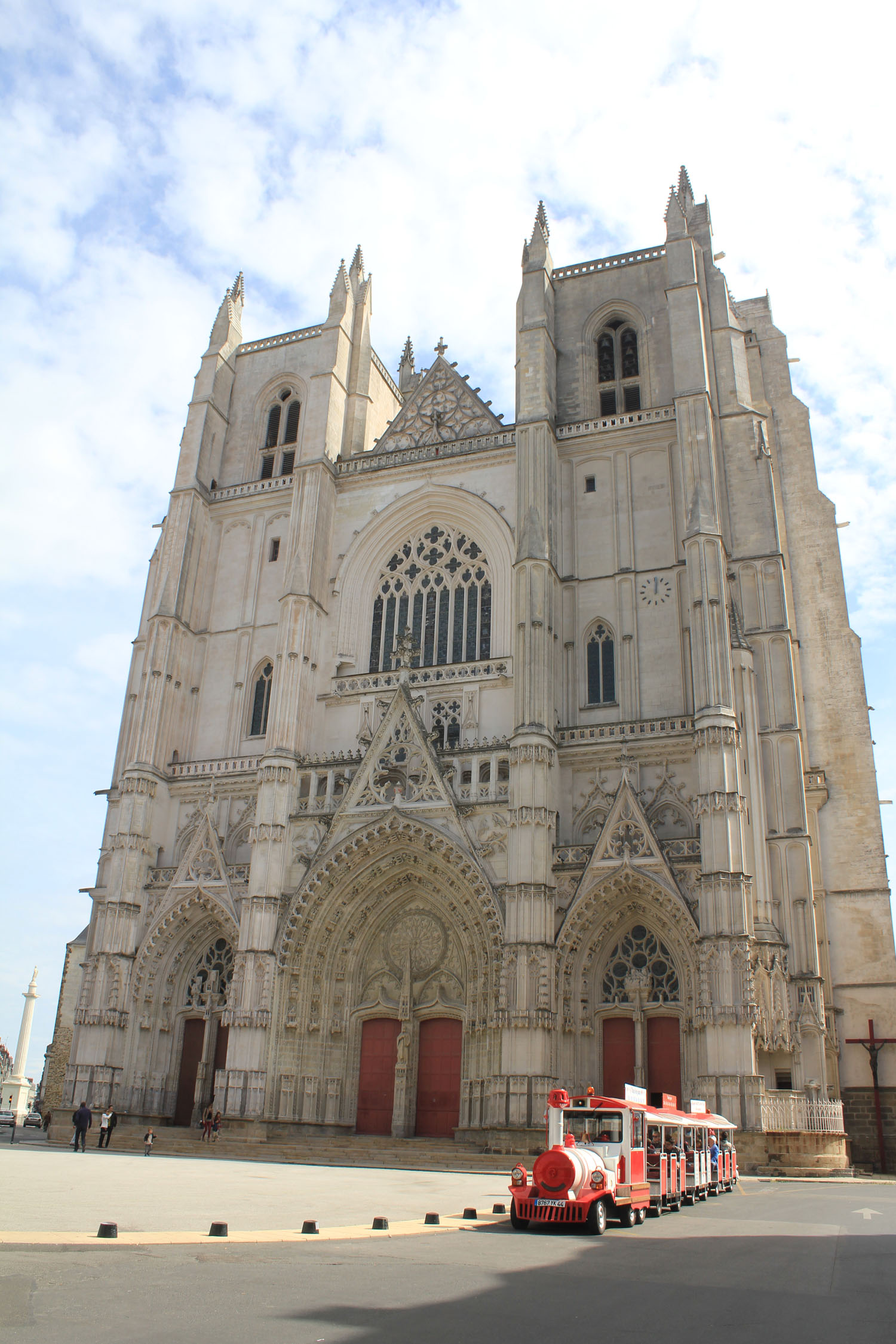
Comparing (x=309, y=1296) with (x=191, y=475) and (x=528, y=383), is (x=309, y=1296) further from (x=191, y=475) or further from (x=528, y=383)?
(x=191, y=475)

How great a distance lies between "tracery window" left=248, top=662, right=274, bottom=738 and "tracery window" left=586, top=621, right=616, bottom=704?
9.45 metres

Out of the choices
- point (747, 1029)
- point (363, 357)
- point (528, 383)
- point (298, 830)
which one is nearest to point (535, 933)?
point (747, 1029)

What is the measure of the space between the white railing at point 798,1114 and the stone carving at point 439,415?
819 inches

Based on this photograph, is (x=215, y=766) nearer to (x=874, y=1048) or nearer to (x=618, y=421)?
(x=618, y=421)

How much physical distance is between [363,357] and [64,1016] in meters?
27.7

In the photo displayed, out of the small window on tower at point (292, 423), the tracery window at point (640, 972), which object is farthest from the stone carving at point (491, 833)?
the small window on tower at point (292, 423)

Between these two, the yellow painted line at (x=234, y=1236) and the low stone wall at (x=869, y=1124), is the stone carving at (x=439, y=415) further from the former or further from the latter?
the yellow painted line at (x=234, y=1236)

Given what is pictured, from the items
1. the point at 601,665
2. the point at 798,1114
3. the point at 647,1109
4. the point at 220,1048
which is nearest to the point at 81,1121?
the point at 220,1048

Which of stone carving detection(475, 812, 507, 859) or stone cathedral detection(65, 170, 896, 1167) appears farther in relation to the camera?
stone carving detection(475, 812, 507, 859)

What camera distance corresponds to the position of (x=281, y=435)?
36062 millimetres

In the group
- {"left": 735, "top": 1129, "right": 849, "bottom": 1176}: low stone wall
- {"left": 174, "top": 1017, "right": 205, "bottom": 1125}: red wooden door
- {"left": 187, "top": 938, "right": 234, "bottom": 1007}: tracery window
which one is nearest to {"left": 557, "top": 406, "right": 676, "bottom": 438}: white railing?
{"left": 187, "top": 938, "right": 234, "bottom": 1007}: tracery window

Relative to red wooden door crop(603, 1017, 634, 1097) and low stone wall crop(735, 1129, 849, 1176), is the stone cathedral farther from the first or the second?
low stone wall crop(735, 1129, 849, 1176)

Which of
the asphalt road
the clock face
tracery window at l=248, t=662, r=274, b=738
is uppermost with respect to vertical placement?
the clock face

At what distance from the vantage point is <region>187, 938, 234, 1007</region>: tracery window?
92.5 ft
